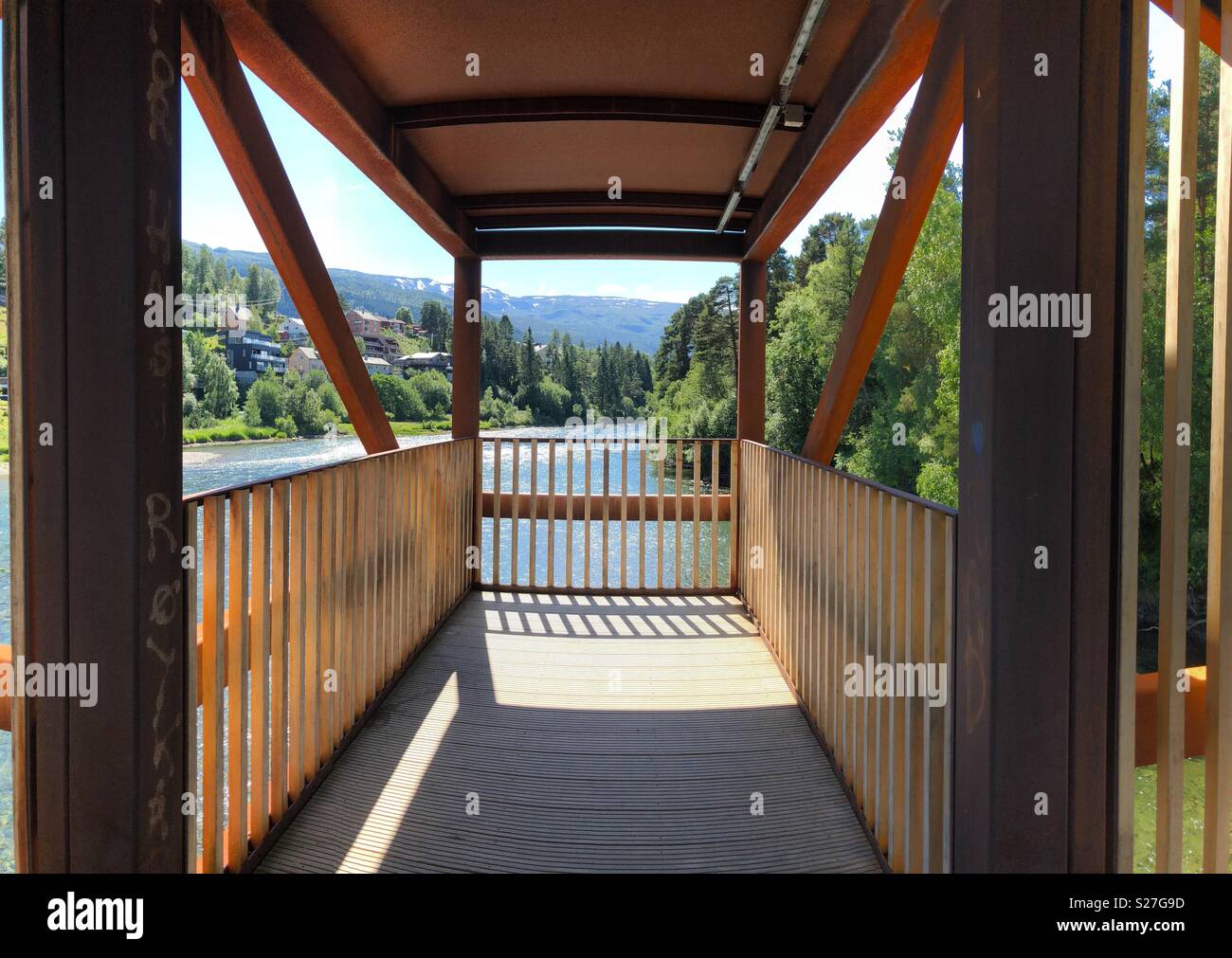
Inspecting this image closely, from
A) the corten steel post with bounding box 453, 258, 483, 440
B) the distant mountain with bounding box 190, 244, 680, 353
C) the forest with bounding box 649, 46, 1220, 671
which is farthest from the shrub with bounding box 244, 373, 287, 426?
the distant mountain with bounding box 190, 244, 680, 353

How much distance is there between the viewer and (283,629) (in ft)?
8.23

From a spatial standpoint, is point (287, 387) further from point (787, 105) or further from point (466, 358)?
point (787, 105)

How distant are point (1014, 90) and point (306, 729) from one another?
3041mm

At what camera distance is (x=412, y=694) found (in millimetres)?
3691

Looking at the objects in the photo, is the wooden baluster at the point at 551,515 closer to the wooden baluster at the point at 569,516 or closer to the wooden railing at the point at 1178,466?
the wooden baluster at the point at 569,516

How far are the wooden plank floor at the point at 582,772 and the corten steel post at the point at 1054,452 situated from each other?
852mm

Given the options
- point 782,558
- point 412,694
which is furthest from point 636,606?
point 412,694

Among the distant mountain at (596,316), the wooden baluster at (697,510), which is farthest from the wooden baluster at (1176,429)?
the distant mountain at (596,316)

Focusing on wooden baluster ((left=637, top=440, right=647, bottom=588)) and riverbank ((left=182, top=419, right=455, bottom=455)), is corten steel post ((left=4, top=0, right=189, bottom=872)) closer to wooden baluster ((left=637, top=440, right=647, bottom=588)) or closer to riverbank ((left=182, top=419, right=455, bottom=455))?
wooden baluster ((left=637, top=440, right=647, bottom=588))

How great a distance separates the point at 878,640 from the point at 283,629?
6.95 feet

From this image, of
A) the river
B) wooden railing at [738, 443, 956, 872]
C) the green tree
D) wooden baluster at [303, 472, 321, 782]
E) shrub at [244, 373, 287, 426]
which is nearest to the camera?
wooden railing at [738, 443, 956, 872]

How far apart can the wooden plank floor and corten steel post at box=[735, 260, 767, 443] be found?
2096mm

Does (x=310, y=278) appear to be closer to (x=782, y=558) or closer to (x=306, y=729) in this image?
(x=306, y=729)

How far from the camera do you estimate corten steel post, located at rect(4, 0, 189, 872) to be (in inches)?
64.9
